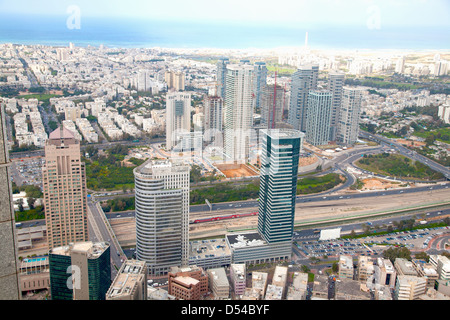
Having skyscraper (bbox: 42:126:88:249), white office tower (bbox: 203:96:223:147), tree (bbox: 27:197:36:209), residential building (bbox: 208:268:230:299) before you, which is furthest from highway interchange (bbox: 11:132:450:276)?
white office tower (bbox: 203:96:223:147)

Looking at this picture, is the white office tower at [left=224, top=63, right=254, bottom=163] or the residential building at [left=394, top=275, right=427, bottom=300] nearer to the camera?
the residential building at [left=394, top=275, right=427, bottom=300]

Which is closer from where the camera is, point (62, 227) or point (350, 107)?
point (62, 227)

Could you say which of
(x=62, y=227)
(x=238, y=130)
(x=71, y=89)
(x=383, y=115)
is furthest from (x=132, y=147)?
(x=383, y=115)

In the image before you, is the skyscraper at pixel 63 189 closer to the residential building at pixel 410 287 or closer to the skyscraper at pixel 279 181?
the skyscraper at pixel 279 181

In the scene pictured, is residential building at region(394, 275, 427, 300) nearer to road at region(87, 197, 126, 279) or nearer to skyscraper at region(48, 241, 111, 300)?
skyscraper at region(48, 241, 111, 300)

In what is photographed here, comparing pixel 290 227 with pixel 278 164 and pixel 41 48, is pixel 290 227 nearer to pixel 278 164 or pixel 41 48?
pixel 278 164
